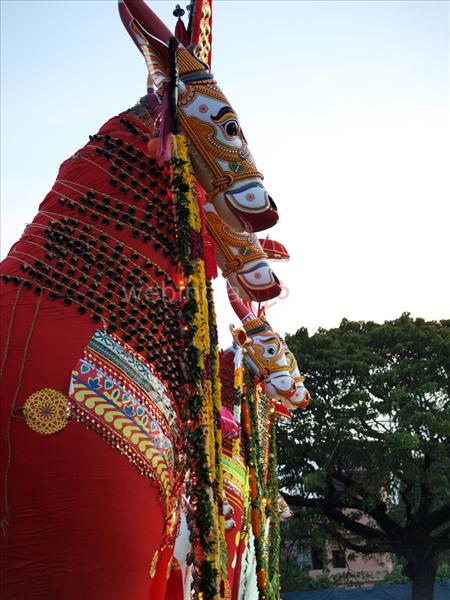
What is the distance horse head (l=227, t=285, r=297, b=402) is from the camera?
934cm

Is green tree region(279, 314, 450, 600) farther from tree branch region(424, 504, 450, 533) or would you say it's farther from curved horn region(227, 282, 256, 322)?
curved horn region(227, 282, 256, 322)

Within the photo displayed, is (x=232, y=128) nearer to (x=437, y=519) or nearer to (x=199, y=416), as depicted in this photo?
(x=199, y=416)

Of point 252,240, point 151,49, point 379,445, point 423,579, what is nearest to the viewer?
point 151,49

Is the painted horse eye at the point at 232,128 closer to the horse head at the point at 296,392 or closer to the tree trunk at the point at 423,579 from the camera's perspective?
the horse head at the point at 296,392

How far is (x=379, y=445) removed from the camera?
1756 centimetres

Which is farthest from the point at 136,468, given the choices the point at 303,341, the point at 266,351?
the point at 303,341

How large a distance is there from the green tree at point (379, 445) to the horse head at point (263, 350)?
8.04 meters

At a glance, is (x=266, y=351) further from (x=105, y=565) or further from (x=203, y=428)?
(x=105, y=565)

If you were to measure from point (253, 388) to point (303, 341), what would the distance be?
484 inches

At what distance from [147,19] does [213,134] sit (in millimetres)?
768

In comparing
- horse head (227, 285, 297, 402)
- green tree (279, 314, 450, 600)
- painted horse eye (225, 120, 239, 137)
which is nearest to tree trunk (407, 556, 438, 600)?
green tree (279, 314, 450, 600)

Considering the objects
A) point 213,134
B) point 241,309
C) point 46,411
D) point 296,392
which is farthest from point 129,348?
point 296,392

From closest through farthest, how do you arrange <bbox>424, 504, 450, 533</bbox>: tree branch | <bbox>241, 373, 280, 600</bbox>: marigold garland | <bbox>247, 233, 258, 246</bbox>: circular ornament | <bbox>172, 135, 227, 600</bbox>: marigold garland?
<bbox>172, 135, 227, 600</bbox>: marigold garland
<bbox>247, 233, 258, 246</bbox>: circular ornament
<bbox>241, 373, 280, 600</bbox>: marigold garland
<bbox>424, 504, 450, 533</bbox>: tree branch

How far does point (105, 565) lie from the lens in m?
2.99
